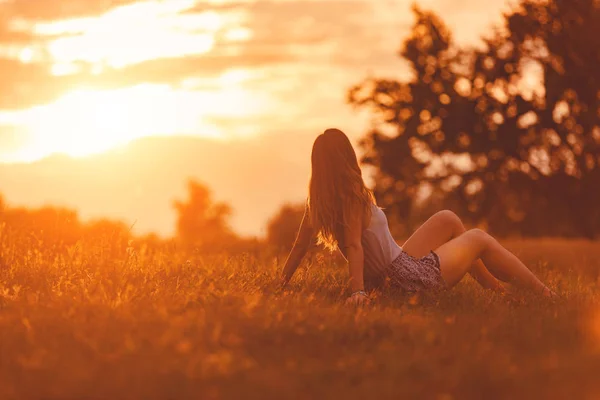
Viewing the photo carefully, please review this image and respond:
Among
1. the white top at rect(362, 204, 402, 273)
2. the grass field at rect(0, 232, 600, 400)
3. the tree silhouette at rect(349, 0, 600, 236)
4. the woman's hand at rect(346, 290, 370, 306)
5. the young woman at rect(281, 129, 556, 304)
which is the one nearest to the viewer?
the grass field at rect(0, 232, 600, 400)

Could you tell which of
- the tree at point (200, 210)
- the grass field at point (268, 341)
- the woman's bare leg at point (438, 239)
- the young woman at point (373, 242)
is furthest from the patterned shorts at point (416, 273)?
the tree at point (200, 210)

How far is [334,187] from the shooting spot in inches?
267

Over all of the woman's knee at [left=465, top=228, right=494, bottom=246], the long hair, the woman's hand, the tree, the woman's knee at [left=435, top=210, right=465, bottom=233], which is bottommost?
the tree

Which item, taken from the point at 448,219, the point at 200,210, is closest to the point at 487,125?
the point at 448,219

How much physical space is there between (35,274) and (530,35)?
72.9 ft

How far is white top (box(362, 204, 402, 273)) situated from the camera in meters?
7.01

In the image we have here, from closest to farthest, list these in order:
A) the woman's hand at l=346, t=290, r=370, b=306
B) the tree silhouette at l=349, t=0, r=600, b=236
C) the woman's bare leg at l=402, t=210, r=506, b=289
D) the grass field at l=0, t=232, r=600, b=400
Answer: the grass field at l=0, t=232, r=600, b=400
the woman's hand at l=346, t=290, r=370, b=306
the woman's bare leg at l=402, t=210, r=506, b=289
the tree silhouette at l=349, t=0, r=600, b=236

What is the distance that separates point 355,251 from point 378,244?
19.7 inches

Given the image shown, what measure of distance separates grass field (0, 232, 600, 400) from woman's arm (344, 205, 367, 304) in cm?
22

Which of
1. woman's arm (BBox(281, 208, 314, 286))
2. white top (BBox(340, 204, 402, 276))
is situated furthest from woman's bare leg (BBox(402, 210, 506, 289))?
woman's arm (BBox(281, 208, 314, 286))

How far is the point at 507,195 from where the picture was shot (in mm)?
28219

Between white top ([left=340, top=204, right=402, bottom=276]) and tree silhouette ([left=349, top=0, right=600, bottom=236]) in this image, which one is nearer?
white top ([left=340, top=204, right=402, bottom=276])

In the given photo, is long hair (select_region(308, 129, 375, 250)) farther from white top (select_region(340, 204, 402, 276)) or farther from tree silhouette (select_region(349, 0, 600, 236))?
tree silhouette (select_region(349, 0, 600, 236))

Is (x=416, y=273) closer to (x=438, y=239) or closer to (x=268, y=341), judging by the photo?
(x=438, y=239)
